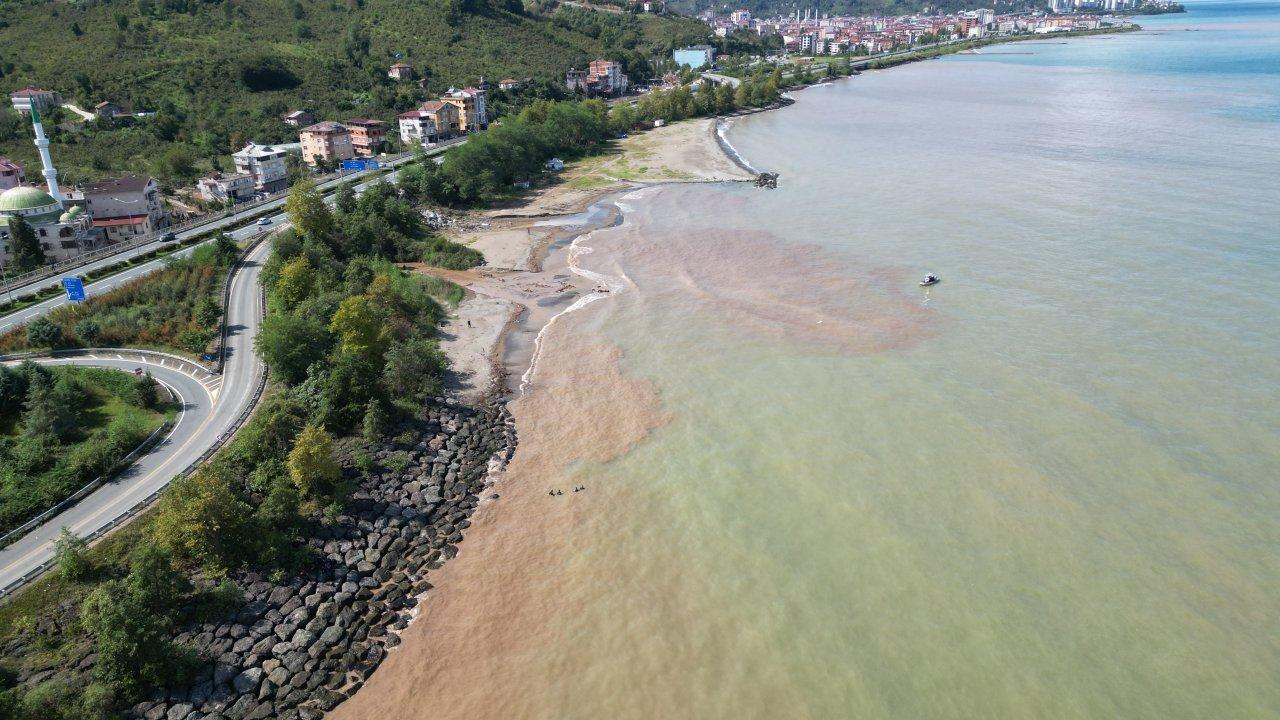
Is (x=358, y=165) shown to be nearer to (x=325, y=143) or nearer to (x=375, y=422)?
(x=325, y=143)

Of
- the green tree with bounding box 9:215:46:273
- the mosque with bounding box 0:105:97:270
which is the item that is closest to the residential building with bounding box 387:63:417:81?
the mosque with bounding box 0:105:97:270

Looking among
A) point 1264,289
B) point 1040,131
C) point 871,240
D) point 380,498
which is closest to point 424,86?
point 871,240

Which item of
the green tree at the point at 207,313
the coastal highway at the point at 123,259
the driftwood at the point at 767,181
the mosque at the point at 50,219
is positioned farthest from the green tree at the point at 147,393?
Answer: the driftwood at the point at 767,181

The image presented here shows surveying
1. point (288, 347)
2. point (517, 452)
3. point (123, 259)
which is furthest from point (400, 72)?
point (517, 452)

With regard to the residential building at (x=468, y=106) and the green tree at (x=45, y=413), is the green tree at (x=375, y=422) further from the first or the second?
the residential building at (x=468, y=106)

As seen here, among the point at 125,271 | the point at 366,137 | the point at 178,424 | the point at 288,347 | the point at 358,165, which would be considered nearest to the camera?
the point at 178,424

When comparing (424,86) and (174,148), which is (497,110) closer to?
(424,86)
